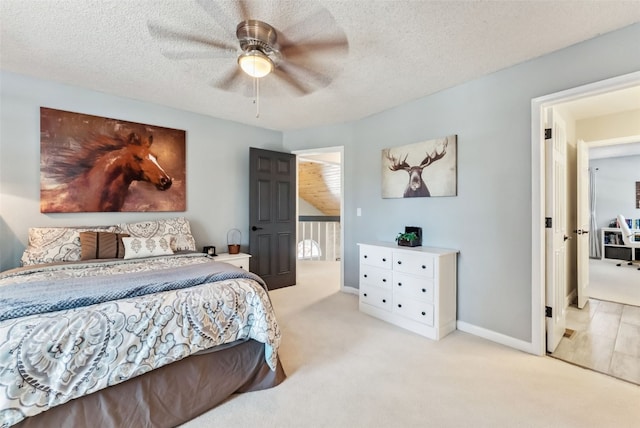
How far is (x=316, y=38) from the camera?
1.93m

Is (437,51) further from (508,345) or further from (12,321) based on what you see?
(12,321)

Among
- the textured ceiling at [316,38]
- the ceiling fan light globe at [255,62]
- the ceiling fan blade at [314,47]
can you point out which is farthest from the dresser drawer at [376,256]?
the ceiling fan light globe at [255,62]

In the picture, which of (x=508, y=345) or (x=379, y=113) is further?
(x=379, y=113)

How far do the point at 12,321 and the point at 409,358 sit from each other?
2.36 m

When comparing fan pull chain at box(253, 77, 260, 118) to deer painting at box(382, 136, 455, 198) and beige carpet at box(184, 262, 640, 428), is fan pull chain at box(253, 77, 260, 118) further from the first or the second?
beige carpet at box(184, 262, 640, 428)

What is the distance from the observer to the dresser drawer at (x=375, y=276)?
2924mm

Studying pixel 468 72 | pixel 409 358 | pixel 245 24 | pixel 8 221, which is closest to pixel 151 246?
pixel 8 221

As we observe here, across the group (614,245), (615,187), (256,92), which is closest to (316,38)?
(256,92)

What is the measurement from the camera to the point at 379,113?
3564mm

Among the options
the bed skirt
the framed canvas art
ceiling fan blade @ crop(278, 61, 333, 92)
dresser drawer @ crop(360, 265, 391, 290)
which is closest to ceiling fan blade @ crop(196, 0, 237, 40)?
ceiling fan blade @ crop(278, 61, 333, 92)

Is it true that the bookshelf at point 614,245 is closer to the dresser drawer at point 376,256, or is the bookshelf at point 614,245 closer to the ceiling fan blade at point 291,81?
the dresser drawer at point 376,256

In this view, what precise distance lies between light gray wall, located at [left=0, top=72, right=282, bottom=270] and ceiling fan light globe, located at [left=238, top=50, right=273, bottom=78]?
6.73 feet

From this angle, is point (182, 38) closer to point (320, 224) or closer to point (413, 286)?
point (413, 286)

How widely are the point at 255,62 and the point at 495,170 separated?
87.0 inches
